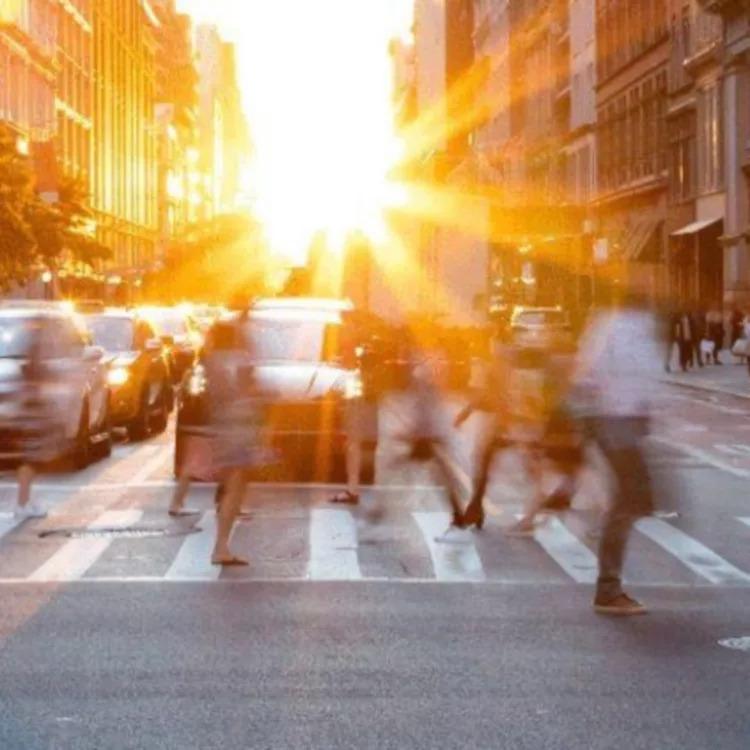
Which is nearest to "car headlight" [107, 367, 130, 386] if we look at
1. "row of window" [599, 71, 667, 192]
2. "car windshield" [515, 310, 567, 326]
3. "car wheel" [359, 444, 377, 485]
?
"car wheel" [359, 444, 377, 485]

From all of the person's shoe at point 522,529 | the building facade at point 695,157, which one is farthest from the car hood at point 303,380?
the building facade at point 695,157

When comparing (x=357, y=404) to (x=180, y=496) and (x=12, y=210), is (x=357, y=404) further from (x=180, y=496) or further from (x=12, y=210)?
(x=12, y=210)

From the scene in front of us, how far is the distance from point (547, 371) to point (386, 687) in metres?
5.94

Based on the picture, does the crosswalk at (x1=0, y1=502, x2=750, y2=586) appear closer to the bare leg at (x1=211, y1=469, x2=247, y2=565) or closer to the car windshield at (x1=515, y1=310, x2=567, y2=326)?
the bare leg at (x1=211, y1=469, x2=247, y2=565)

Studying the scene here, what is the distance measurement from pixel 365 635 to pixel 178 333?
31.6 metres

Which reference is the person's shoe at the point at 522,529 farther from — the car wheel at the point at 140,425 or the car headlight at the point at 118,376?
the car wheel at the point at 140,425

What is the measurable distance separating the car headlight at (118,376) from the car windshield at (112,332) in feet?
3.51

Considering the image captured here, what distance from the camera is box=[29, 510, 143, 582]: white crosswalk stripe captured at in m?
13.5

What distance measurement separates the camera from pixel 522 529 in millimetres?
16266

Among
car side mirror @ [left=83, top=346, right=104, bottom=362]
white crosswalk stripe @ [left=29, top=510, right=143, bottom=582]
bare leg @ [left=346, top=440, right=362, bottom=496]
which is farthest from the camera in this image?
car side mirror @ [left=83, top=346, right=104, bottom=362]

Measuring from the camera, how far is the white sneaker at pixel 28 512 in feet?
57.2

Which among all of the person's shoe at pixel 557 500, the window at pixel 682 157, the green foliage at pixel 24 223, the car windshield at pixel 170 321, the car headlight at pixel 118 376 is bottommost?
the person's shoe at pixel 557 500

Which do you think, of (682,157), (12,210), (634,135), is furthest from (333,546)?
(634,135)

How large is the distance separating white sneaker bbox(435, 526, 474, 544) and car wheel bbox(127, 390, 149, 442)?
13386 mm
